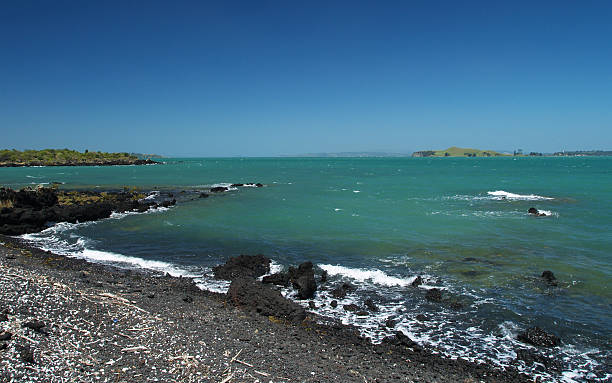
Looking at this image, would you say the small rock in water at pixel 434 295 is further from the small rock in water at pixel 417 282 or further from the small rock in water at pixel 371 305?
the small rock in water at pixel 371 305

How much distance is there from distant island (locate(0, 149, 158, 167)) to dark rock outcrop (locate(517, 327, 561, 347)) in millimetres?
153144

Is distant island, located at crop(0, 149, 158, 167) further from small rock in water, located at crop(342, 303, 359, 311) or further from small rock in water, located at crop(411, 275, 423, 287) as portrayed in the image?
small rock in water, located at crop(411, 275, 423, 287)

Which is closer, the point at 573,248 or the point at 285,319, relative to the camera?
the point at 285,319

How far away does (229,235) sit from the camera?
24.2m

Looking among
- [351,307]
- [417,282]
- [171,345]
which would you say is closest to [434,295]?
[417,282]

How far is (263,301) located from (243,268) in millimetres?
4100

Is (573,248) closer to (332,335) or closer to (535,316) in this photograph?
(535,316)

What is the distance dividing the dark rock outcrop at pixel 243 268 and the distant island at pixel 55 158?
5592 inches

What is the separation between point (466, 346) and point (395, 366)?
2.76m

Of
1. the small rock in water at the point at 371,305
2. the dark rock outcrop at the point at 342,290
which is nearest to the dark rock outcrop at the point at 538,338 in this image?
the small rock in water at the point at 371,305

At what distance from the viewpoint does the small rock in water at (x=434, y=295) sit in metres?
13.3

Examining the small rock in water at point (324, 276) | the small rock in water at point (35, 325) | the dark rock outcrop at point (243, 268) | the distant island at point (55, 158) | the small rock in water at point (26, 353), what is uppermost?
the distant island at point (55, 158)

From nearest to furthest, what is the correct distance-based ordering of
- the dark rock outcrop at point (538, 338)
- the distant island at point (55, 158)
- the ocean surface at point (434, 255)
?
the dark rock outcrop at point (538, 338) < the ocean surface at point (434, 255) < the distant island at point (55, 158)

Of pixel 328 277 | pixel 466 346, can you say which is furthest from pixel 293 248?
pixel 466 346
